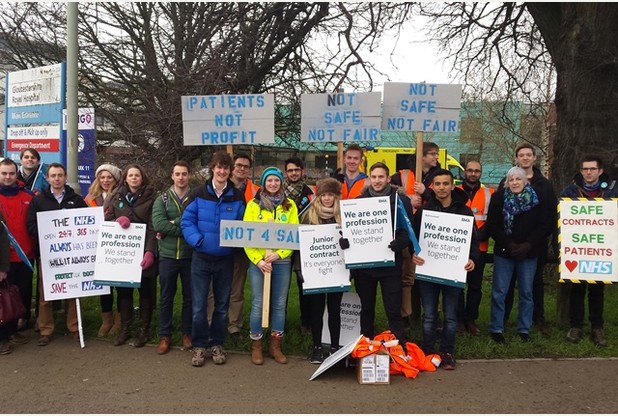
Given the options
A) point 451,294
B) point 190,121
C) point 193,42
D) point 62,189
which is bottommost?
point 451,294

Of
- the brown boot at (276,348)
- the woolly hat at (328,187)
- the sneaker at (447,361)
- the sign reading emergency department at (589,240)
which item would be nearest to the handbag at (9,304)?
the brown boot at (276,348)

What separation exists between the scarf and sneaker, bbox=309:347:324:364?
93.7 inches

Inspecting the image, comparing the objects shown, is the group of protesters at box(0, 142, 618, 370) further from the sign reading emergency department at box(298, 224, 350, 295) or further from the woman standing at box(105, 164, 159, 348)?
the sign reading emergency department at box(298, 224, 350, 295)

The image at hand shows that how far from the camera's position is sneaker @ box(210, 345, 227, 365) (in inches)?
194

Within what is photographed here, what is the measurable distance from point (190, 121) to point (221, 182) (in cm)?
191

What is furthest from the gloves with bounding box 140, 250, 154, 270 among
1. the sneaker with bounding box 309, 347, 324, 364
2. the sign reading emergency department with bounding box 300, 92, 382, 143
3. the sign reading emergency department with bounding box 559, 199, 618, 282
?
the sign reading emergency department with bounding box 559, 199, 618, 282

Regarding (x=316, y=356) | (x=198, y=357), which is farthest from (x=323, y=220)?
(x=198, y=357)

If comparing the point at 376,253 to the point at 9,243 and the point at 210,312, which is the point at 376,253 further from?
the point at 9,243

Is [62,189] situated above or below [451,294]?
above

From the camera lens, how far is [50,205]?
5.52m

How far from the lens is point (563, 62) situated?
7402 millimetres

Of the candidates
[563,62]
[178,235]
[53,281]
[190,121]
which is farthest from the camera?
[563,62]

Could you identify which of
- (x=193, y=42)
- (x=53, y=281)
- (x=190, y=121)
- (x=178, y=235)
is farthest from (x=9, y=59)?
(x=178, y=235)

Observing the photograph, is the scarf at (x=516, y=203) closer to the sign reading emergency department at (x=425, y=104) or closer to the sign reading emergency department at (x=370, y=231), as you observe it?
the sign reading emergency department at (x=425, y=104)
